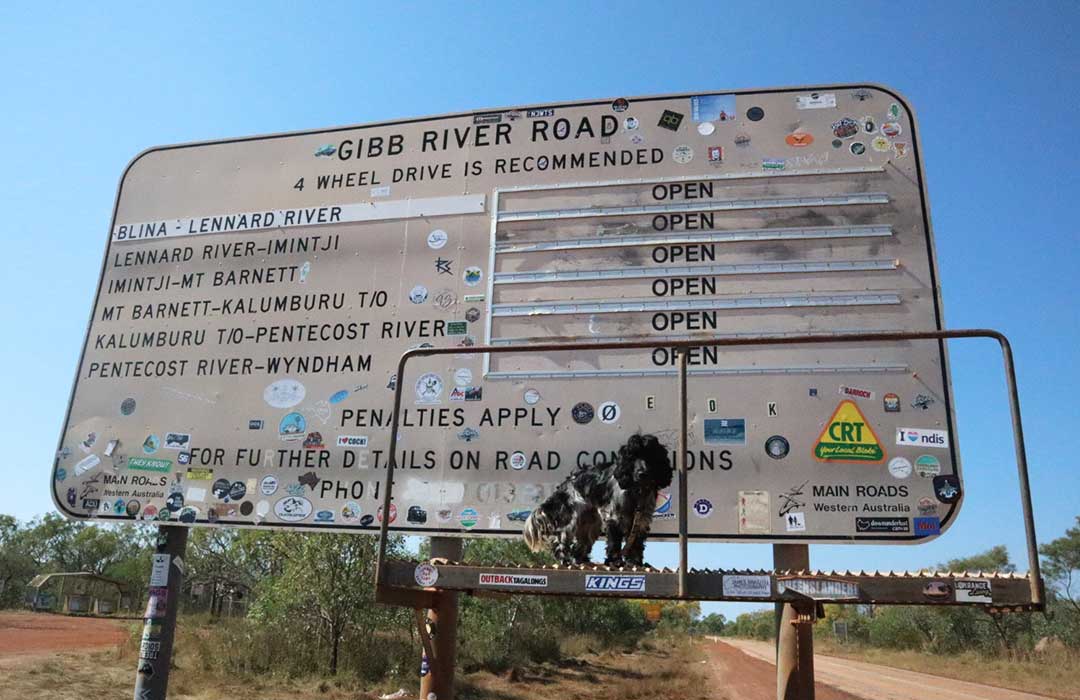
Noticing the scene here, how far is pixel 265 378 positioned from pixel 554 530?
326 centimetres

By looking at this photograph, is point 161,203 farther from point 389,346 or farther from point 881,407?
point 881,407

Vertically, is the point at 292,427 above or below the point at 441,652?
above

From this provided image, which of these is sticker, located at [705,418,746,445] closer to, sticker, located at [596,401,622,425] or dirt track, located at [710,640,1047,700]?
sticker, located at [596,401,622,425]

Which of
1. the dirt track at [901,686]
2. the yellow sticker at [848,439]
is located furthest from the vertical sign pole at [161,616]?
the dirt track at [901,686]

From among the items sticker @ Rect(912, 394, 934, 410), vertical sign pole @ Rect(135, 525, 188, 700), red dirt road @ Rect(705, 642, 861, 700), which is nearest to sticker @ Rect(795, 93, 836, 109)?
sticker @ Rect(912, 394, 934, 410)

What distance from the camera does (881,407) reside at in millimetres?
5727

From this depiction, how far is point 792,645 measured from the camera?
210 inches

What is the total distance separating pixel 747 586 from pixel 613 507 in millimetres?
1614

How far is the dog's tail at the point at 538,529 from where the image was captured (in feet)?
18.0

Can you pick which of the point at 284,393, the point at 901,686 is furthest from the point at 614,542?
the point at 901,686

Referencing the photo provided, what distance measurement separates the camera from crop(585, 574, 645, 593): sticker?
11.8 ft

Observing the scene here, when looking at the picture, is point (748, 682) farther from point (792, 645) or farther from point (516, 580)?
point (516, 580)

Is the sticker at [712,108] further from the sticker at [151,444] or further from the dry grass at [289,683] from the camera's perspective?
the dry grass at [289,683]

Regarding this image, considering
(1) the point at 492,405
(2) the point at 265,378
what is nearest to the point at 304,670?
(2) the point at 265,378
